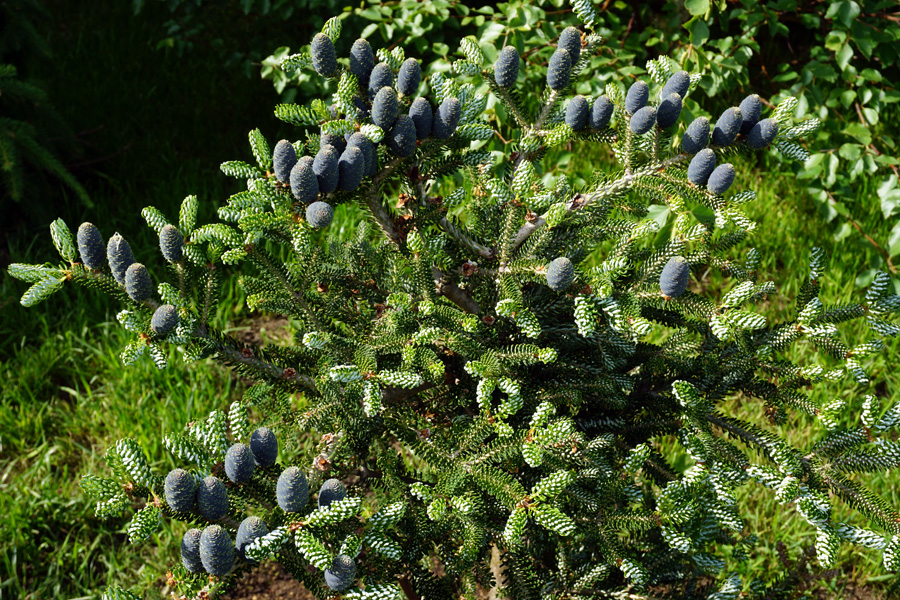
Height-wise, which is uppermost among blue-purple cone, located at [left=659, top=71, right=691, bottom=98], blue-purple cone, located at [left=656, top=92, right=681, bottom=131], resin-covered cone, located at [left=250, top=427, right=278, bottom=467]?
blue-purple cone, located at [left=659, top=71, right=691, bottom=98]

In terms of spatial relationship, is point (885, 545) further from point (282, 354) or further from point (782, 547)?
point (282, 354)

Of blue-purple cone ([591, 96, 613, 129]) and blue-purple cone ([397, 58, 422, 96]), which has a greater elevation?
blue-purple cone ([397, 58, 422, 96])

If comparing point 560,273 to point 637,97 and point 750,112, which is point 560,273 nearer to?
point 637,97

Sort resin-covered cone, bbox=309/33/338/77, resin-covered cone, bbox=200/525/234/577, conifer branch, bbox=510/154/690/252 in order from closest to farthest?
resin-covered cone, bbox=200/525/234/577 < resin-covered cone, bbox=309/33/338/77 < conifer branch, bbox=510/154/690/252

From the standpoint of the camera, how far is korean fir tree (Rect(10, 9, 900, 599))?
115cm

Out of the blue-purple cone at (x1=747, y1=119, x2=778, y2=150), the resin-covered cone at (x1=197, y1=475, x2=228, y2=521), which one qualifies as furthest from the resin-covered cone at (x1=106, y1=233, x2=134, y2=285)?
the blue-purple cone at (x1=747, y1=119, x2=778, y2=150)

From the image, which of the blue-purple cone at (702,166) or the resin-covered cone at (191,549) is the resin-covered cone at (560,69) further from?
the resin-covered cone at (191,549)

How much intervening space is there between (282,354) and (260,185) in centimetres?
39

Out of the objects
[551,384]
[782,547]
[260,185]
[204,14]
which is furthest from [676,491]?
[204,14]

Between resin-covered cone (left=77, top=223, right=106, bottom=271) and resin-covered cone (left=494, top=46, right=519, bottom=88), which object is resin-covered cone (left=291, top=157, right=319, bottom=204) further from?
resin-covered cone (left=494, top=46, right=519, bottom=88)

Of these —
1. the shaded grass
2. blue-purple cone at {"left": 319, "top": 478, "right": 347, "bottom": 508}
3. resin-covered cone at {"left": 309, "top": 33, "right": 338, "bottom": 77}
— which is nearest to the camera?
blue-purple cone at {"left": 319, "top": 478, "right": 347, "bottom": 508}

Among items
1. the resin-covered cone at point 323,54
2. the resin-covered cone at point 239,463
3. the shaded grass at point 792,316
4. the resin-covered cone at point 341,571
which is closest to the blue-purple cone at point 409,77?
the resin-covered cone at point 323,54

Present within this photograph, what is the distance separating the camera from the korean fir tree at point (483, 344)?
1.15m

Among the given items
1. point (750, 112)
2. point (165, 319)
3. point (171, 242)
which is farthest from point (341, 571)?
point (750, 112)
